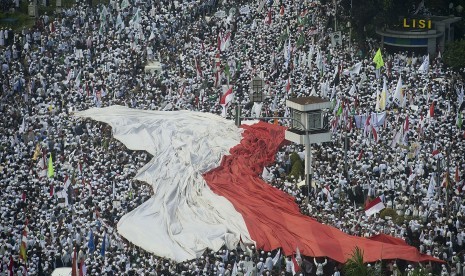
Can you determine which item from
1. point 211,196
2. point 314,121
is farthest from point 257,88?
point 211,196

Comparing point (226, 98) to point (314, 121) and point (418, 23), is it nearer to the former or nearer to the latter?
point (314, 121)

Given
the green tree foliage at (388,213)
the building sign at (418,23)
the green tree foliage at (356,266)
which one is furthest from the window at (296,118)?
the building sign at (418,23)

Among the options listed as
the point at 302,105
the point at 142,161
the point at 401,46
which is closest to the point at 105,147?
the point at 142,161

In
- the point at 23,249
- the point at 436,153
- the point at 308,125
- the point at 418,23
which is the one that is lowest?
the point at 23,249

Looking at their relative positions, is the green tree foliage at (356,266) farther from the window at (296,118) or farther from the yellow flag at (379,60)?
the yellow flag at (379,60)

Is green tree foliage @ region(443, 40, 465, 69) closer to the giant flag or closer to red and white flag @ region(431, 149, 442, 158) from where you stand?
the giant flag
